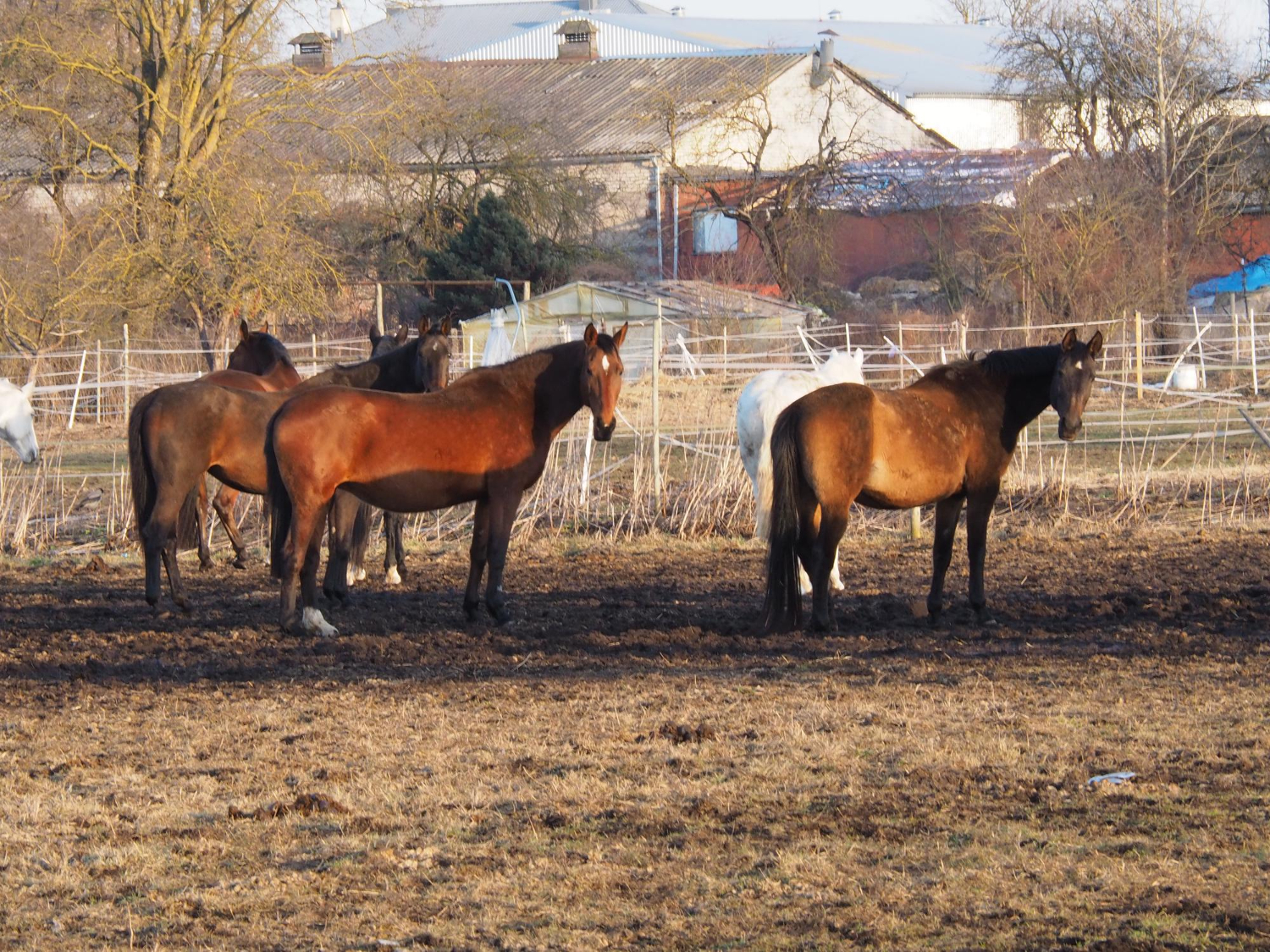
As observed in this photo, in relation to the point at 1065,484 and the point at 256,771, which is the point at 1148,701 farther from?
the point at 1065,484

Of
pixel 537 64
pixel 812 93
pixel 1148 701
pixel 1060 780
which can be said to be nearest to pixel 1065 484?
pixel 1148 701

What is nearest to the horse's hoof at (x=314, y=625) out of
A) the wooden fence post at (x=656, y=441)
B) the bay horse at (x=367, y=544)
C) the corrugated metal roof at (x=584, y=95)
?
the bay horse at (x=367, y=544)

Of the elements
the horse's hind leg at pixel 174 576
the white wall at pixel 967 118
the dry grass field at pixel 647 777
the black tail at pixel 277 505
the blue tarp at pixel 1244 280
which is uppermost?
the white wall at pixel 967 118

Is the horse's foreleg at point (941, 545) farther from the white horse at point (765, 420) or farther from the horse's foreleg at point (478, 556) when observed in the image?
the horse's foreleg at point (478, 556)

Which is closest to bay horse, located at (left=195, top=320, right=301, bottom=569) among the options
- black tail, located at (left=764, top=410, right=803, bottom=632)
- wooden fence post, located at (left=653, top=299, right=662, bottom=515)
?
wooden fence post, located at (left=653, top=299, right=662, bottom=515)

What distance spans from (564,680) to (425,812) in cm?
210

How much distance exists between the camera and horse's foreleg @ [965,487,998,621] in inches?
317

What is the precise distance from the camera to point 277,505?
810cm

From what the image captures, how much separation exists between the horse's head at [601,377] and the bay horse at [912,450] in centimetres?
100

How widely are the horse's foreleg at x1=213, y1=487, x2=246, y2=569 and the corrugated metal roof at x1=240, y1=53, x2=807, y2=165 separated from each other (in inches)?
840

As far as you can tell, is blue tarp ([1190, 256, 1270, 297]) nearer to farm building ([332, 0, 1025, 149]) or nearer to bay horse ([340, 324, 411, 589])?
farm building ([332, 0, 1025, 149])

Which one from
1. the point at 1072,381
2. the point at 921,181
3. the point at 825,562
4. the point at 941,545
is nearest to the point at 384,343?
the point at 825,562

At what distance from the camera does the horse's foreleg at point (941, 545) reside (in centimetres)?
796

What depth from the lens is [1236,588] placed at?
870 cm
